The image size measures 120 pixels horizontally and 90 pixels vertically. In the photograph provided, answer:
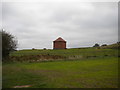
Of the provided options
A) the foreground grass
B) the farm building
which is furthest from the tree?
the farm building

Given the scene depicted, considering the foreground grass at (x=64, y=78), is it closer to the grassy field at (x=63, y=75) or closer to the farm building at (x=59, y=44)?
the grassy field at (x=63, y=75)

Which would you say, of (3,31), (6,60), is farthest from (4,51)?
(3,31)

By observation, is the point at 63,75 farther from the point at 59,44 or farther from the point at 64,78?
the point at 59,44

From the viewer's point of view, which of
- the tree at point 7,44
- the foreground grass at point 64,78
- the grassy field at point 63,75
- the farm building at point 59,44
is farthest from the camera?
the farm building at point 59,44

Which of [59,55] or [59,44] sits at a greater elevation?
[59,44]

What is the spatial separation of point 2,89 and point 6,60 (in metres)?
29.1

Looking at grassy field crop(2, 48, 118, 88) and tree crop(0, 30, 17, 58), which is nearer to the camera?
grassy field crop(2, 48, 118, 88)

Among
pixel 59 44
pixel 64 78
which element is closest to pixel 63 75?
pixel 64 78

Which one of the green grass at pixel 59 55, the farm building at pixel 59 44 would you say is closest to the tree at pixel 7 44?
the green grass at pixel 59 55

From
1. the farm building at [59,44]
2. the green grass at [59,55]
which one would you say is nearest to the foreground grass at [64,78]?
the green grass at [59,55]

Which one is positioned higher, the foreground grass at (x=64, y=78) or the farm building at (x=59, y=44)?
the farm building at (x=59, y=44)

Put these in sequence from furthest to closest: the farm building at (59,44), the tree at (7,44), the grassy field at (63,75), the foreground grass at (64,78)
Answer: the farm building at (59,44) → the tree at (7,44) → the grassy field at (63,75) → the foreground grass at (64,78)

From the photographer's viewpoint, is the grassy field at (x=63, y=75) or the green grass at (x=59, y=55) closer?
the grassy field at (x=63, y=75)

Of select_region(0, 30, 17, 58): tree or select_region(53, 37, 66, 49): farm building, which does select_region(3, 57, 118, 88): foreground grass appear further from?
select_region(53, 37, 66, 49): farm building
